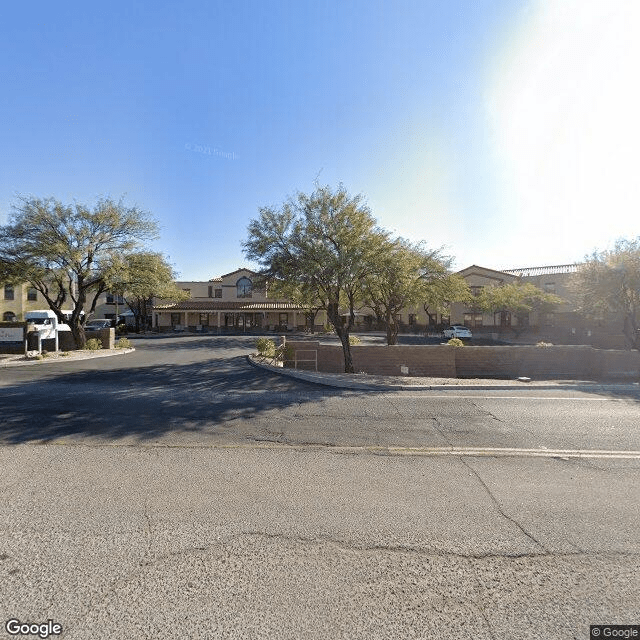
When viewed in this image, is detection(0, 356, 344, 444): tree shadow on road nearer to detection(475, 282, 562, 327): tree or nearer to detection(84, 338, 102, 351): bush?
detection(84, 338, 102, 351): bush

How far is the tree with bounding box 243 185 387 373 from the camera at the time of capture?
43.4ft

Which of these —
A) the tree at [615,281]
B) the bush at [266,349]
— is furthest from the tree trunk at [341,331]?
the tree at [615,281]

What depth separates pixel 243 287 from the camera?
169 feet

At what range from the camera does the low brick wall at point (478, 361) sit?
643 inches

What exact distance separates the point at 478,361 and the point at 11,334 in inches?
956

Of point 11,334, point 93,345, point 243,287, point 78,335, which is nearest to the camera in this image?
point 11,334

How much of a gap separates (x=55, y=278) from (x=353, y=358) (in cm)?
1873

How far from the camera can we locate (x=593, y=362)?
1705cm

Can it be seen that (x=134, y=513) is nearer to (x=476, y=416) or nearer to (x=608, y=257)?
(x=476, y=416)
